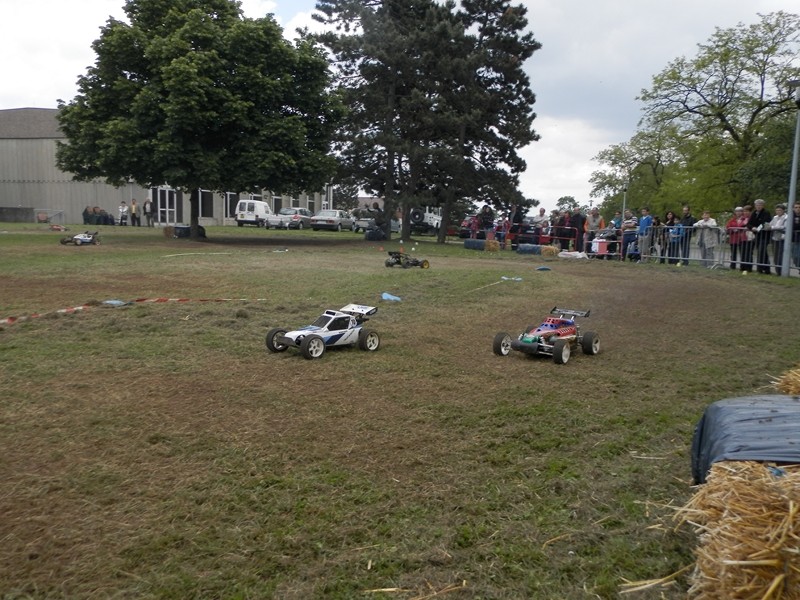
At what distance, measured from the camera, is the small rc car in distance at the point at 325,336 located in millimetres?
7781

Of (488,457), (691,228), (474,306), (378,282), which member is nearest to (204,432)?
(488,457)

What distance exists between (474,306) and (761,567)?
9582mm

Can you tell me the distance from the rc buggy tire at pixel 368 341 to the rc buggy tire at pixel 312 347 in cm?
60

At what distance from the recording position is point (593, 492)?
4.32m

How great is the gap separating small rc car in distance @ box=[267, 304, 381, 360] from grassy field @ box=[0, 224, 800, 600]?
18 centimetres

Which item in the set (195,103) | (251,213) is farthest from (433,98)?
(251,213)

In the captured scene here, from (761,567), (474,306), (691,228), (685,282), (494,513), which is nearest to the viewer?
(761,567)

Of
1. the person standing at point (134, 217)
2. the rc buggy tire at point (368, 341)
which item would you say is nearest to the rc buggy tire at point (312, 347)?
the rc buggy tire at point (368, 341)

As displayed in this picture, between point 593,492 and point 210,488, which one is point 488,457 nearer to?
point 593,492

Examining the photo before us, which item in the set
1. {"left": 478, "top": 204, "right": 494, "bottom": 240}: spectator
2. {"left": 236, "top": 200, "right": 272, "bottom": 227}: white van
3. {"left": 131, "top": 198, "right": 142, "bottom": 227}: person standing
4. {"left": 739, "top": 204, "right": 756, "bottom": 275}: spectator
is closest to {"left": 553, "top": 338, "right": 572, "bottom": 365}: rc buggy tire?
{"left": 739, "top": 204, "right": 756, "bottom": 275}: spectator

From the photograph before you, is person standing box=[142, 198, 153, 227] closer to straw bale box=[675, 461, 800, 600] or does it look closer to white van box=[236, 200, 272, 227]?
white van box=[236, 200, 272, 227]

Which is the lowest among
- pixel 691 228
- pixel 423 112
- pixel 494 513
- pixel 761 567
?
pixel 494 513

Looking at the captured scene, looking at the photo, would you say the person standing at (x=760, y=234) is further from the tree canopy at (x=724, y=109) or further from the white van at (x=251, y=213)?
the white van at (x=251, y=213)

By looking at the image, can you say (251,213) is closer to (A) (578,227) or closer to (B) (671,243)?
(A) (578,227)
